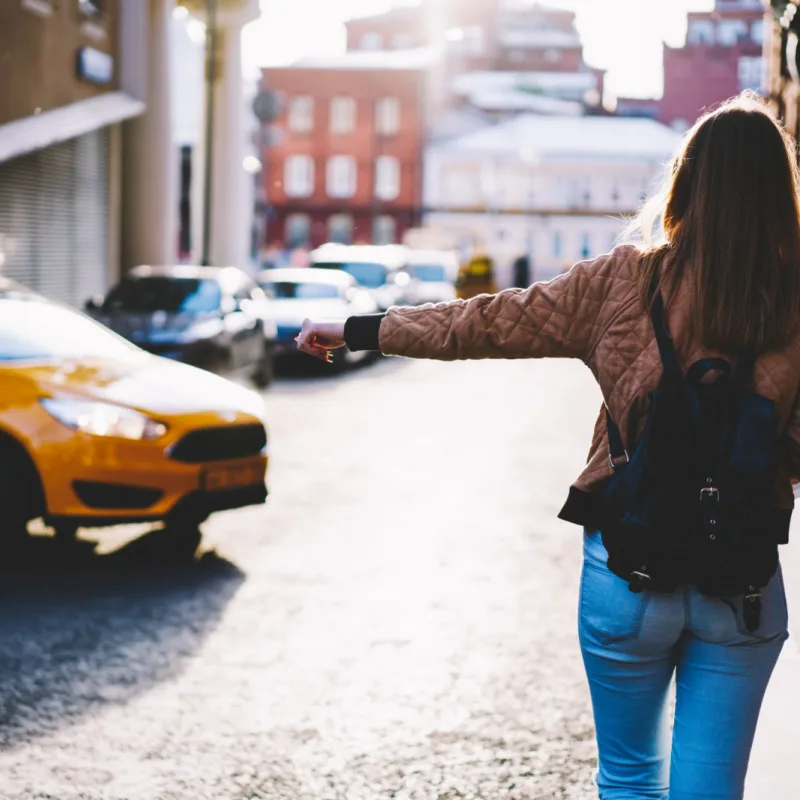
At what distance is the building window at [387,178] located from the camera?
76.9 m

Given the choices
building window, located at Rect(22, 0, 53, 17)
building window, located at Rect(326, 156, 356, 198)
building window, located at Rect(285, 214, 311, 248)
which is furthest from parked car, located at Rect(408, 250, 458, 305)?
building window, located at Rect(285, 214, 311, 248)

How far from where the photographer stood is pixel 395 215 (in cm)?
7694

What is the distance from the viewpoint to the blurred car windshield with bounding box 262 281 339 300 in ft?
74.6

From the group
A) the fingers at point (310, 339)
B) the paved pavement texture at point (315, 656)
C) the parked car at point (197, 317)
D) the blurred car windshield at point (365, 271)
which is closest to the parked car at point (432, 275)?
the blurred car windshield at point (365, 271)

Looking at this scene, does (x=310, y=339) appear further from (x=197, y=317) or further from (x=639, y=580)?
(x=197, y=317)

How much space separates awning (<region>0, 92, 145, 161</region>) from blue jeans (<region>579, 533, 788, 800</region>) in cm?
1712

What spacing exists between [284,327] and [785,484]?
19143mm

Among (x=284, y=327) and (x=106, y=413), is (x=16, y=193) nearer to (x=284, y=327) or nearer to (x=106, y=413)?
(x=284, y=327)

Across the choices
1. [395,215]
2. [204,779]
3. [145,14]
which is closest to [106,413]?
[204,779]

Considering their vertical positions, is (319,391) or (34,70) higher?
(34,70)

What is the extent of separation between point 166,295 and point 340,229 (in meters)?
61.1

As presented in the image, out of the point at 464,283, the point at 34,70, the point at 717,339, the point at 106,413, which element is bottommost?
the point at 464,283

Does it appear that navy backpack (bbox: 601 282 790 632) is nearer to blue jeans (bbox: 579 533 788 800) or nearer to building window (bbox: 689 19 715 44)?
blue jeans (bbox: 579 533 788 800)

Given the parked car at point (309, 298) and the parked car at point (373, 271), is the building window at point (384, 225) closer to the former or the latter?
the parked car at point (373, 271)
